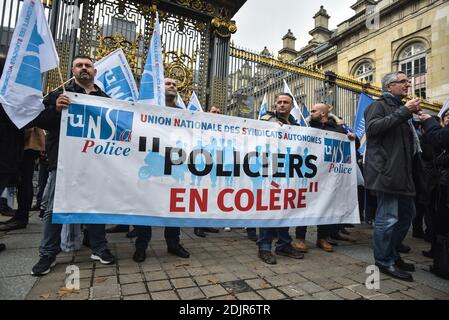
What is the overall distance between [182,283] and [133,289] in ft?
1.44

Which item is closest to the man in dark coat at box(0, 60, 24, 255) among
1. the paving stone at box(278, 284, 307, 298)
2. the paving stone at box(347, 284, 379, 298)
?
the paving stone at box(278, 284, 307, 298)

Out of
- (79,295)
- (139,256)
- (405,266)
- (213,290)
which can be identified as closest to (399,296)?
(405,266)

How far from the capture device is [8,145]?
10.9ft

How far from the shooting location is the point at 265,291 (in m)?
2.54

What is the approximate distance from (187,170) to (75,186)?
116 cm

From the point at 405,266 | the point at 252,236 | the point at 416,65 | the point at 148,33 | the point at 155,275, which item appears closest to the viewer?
the point at 155,275

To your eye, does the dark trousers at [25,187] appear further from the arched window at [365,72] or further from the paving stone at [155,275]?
the arched window at [365,72]

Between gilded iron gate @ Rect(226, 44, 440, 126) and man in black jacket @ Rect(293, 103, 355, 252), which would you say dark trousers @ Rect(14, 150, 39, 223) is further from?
gilded iron gate @ Rect(226, 44, 440, 126)

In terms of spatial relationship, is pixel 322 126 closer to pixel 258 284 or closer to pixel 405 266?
pixel 405 266

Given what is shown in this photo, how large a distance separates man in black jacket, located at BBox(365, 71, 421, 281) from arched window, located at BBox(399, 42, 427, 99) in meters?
19.3

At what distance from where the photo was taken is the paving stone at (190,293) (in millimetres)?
2361

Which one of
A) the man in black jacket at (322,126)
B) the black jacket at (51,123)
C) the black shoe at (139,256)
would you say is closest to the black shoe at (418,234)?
the man in black jacket at (322,126)

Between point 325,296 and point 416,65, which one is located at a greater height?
point 416,65
